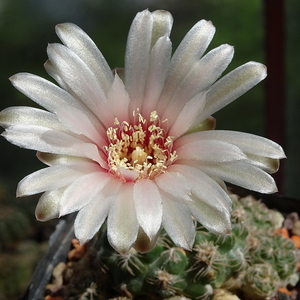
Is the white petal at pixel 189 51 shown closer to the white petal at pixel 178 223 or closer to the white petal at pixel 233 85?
the white petal at pixel 233 85

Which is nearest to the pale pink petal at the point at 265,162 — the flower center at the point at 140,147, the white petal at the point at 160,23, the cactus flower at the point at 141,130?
the cactus flower at the point at 141,130

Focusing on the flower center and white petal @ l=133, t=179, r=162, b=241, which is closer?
white petal @ l=133, t=179, r=162, b=241

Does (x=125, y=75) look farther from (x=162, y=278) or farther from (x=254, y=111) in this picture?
(x=254, y=111)

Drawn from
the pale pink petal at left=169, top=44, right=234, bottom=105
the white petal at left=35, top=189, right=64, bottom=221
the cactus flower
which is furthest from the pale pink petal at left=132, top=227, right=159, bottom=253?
the pale pink petal at left=169, top=44, right=234, bottom=105

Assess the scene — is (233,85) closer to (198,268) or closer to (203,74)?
(203,74)

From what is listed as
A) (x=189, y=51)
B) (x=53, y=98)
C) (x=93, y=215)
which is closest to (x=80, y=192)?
(x=93, y=215)

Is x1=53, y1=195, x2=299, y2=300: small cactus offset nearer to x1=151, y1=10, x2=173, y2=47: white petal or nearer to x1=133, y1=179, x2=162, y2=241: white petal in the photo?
x1=133, y1=179, x2=162, y2=241: white petal

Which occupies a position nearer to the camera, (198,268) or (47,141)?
(47,141)

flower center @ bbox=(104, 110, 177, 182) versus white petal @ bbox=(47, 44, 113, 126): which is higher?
white petal @ bbox=(47, 44, 113, 126)
